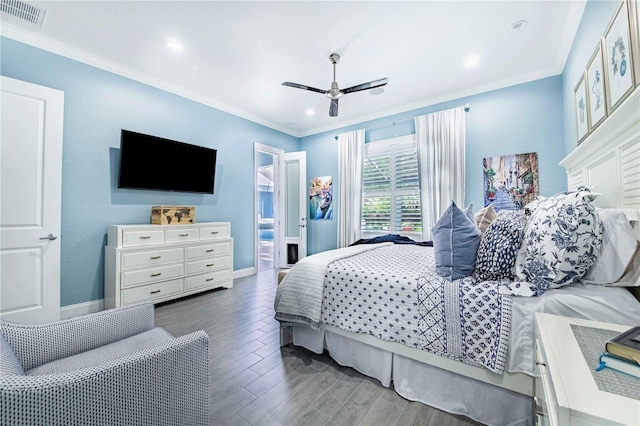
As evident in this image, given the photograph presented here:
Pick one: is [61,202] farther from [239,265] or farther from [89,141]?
[239,265]

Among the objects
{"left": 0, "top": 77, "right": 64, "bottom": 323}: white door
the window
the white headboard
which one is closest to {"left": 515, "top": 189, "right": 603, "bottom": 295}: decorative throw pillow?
the white headboard

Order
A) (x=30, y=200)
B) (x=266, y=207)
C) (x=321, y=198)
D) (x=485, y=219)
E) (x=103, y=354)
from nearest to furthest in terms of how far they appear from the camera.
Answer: (x=103, y=354)
(x=485, y=219)
(x=30, y=200)
(x=321, y=198)
(x=266, y=207)

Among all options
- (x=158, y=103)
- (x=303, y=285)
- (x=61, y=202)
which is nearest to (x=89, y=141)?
(x=61, y=202)

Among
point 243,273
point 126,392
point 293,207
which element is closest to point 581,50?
point 126,392

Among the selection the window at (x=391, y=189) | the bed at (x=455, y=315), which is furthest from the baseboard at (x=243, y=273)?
the bed at (x=455, y=315)

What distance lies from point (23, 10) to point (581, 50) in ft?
16.2

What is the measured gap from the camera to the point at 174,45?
2777mm

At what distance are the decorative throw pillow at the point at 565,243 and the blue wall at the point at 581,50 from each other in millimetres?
1346

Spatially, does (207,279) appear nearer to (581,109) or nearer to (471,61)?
(471,61)

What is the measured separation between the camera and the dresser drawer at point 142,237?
2.96 metres

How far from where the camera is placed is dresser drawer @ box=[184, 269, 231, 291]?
11.3ft

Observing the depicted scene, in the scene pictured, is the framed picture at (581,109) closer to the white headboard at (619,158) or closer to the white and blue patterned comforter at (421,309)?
the white headboard at (619,158)

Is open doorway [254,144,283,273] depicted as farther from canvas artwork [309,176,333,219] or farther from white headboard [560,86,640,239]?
white headboard [560,86,640,239]

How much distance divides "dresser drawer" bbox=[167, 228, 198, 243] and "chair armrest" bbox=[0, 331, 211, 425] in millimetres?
2628
